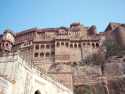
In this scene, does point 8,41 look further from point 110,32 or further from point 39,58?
point 110,32

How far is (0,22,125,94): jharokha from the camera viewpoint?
49.2 meters

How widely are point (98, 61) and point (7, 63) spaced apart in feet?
102

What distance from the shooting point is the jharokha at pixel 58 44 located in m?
49.2

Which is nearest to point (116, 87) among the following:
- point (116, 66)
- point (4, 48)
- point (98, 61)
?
point (116, 66)

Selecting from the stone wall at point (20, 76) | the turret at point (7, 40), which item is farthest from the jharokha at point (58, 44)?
the stone wall at point (20, 76)

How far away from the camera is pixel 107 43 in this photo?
187 ft

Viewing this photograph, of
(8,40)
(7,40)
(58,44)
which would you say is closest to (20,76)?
(58,44)

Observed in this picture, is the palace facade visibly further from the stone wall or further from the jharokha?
the stone wall

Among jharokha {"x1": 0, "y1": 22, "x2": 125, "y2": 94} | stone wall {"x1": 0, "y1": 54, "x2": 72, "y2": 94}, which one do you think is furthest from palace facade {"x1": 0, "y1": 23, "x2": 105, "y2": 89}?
stone wall {"x1": 0, "y1": 54, "x2": 72, "y2": 94}

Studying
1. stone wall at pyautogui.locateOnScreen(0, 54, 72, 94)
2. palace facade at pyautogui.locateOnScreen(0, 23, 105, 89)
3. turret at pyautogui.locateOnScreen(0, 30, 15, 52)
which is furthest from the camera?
turret at pyautogui.locateOnScreen(0, 30, 15, 52)

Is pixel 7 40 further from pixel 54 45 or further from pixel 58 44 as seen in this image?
pixel 58 44

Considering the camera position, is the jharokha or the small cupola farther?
the small cupola

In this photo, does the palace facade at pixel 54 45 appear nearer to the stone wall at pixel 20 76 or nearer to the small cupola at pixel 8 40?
the small cupola at pixel 8 40

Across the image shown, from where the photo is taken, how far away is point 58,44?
173 feet
